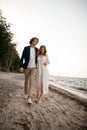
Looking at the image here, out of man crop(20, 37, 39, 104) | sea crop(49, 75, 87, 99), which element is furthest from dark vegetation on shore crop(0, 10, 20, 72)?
man crop(20, 37, 39, 104)

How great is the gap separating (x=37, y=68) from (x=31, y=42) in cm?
92

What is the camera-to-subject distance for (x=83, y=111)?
5.42 m

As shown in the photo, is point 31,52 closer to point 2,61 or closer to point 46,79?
point 46,79

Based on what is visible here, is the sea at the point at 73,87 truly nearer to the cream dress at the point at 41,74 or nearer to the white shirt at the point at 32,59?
the cream dress at the point at 41,74

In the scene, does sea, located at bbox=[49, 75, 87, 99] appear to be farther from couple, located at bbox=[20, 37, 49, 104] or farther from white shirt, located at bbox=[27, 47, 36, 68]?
white shirt, located at bbox=[27, 47, 36, 68]

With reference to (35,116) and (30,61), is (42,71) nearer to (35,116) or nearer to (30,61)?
(30,61)

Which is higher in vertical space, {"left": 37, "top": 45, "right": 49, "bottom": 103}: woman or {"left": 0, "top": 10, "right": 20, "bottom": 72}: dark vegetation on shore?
{"left": 0, "top": 10, "right": 20, "bottom": 72}: dark vegetation on shore

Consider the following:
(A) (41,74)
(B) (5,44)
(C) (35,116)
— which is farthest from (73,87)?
(B) (5,44)

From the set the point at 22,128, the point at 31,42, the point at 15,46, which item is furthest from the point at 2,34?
the point at 22,128

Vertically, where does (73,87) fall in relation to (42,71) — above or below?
below

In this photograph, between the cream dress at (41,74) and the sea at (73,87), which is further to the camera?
the sea at (73,87)

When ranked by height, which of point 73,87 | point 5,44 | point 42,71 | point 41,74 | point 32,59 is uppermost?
point 5,44

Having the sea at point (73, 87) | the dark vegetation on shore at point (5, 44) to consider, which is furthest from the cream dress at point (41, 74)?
the dark vegetation on shore at point (5, 44)

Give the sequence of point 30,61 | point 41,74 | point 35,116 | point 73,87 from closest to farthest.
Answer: point 35,116
point 30,61
point 41,74
point 73,87
